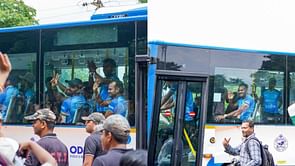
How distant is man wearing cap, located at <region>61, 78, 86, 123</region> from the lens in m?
7.80

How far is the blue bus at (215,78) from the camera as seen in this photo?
→ 23.4 feet

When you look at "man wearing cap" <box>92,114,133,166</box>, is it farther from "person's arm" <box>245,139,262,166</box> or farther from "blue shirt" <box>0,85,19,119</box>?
"blue shirt" <box>0,85,19,119</box>

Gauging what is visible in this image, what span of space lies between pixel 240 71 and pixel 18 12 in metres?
16.1

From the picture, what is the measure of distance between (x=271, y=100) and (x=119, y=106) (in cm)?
213

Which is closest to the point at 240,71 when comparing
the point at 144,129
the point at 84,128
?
the point at 144,129

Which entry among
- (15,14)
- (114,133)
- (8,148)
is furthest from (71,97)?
(15,14)

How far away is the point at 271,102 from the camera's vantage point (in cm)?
819

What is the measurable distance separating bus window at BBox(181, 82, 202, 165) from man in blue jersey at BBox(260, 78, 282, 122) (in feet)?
3.74

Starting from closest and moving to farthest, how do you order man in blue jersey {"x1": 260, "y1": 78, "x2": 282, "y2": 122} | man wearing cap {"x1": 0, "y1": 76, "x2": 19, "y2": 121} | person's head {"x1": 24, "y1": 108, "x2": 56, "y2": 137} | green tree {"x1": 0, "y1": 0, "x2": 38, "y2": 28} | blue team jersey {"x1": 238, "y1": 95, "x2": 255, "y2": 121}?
person's head {"x1": 24, "y1": 108, "x2": 56, "y2": 137} < blue team jersey {"x1": 238, "y1": 95, "x2": 255, "y2": 121} < man in blue jersey {"x1": 260, "y1": 78, "x2": 282, "y2": 122} < man wearing cap {"x1": 0, "y1": 76, "x2": 19, "y2": 121} < green tree {"x1": 0, "y1": 0, "x2": 38, "y2": 28}

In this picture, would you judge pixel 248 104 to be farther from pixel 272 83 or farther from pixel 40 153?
pixel 40 153

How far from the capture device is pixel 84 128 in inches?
304

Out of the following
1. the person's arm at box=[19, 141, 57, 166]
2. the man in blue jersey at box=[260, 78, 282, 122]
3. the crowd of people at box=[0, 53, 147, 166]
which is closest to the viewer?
the crowd of people at box=[0, 53, 147, 166]

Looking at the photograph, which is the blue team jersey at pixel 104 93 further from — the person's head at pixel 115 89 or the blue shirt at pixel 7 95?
the blue shirt at pixel 7 95

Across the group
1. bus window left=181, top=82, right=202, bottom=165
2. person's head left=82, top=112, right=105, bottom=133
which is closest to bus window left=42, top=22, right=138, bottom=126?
person's head left=82, top=112, right=105, bottom=133
